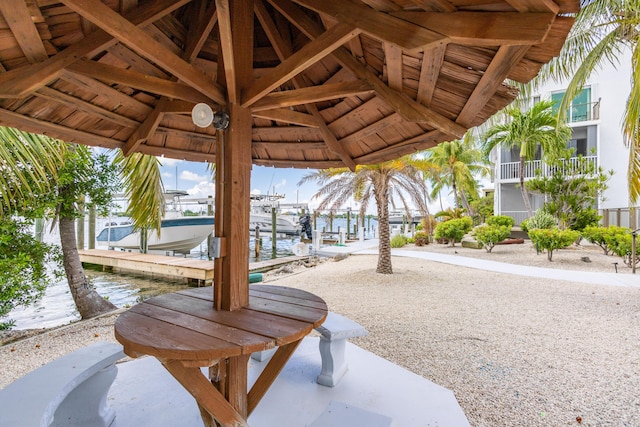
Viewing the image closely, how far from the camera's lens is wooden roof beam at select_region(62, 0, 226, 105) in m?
1.34

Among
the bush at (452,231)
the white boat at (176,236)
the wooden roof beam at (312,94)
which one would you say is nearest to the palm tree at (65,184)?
the wooden roof beam at (312,94)

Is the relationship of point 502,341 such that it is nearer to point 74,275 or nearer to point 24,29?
point 24,29

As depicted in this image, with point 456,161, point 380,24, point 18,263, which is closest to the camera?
point 380,24

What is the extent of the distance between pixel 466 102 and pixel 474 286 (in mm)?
5737

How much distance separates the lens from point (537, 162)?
1617cm

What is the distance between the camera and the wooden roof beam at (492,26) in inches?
47.4

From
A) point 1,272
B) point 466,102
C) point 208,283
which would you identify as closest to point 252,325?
point 466,102

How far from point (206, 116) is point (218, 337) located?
1.25 metres

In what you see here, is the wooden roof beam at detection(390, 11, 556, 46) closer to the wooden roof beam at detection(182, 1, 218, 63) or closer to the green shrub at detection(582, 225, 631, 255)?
the wooden roof beam at detection(182, 1, 218, 63)

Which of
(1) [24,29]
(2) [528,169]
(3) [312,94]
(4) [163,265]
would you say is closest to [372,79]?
(3) [312,94]

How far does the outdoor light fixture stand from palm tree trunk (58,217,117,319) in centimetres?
482

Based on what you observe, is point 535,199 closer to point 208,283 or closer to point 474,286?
point 474,286

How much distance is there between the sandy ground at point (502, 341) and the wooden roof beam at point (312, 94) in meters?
2.66

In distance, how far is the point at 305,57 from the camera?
1659 millimetres
